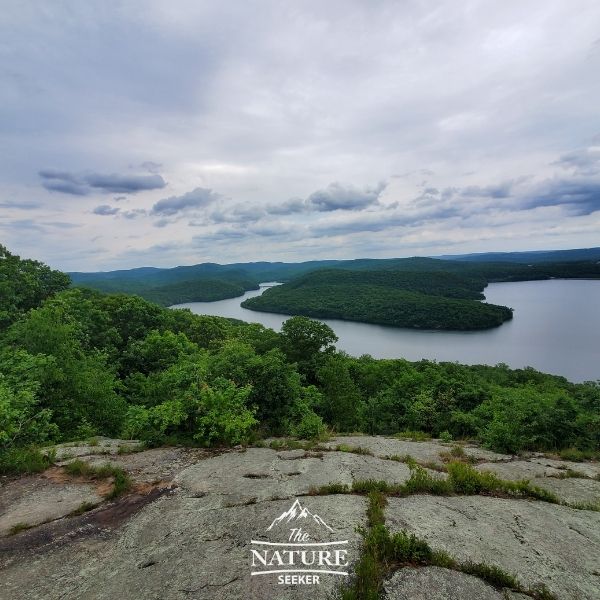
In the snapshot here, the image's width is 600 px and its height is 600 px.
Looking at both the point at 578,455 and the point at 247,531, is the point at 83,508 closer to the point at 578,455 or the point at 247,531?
the point at 247,531

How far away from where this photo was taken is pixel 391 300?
13612 centimetres

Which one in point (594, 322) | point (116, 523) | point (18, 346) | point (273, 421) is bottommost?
point (594, 322)

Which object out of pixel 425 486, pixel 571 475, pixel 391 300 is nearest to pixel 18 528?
pixel 425 486

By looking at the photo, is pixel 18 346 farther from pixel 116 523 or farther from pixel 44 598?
pixel 44 598

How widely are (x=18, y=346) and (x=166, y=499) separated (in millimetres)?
13070

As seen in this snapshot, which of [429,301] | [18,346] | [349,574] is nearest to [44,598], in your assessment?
[349,574]

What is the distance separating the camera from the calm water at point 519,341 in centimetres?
7394

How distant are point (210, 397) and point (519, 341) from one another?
9693cm

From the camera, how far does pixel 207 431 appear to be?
356 inches

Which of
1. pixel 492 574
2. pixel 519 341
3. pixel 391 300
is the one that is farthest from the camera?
pixel 391 300

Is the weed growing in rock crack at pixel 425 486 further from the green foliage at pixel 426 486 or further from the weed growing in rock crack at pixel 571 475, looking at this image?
the weed growing in rock crack at pixel 571 475

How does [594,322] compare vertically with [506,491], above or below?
below

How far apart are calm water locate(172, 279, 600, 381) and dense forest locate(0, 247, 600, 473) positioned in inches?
2107

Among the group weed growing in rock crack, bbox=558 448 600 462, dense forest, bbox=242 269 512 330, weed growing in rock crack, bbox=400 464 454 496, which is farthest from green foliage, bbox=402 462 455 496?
dense forest, bbox=242 269 512 330
